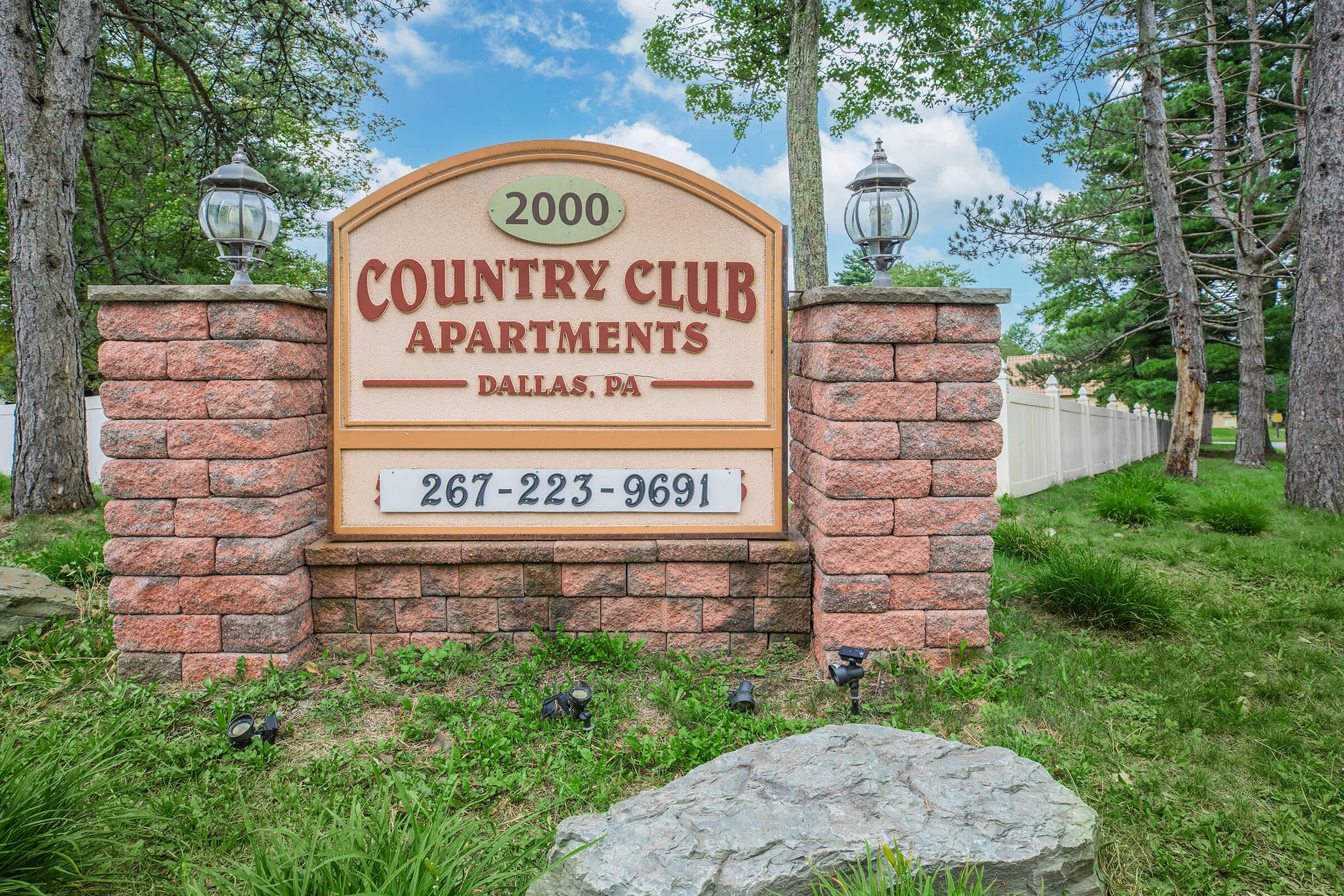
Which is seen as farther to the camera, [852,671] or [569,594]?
[569,594]

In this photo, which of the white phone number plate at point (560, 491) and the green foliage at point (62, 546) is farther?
the green foliage at point (62, 546)

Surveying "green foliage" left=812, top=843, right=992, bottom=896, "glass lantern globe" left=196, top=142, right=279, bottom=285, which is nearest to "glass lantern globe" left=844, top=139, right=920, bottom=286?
"green foliage" left=812, top=843, right=992, bottom=896

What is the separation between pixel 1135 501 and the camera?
6973 millimetres

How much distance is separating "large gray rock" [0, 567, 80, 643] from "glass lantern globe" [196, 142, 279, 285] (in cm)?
202

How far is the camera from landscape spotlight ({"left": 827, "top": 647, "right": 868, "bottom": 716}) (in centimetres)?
309

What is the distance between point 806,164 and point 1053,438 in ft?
15.1

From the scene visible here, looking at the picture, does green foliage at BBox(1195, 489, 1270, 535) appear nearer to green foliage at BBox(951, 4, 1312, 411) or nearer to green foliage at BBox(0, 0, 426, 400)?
green foliage at BBox(951, 4, 1312, 411)

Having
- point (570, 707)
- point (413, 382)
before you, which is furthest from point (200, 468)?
point (570, 707)

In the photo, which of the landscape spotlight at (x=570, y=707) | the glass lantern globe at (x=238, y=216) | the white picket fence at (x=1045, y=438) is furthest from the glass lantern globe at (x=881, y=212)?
the white picket fence at (x=1045, y=438)

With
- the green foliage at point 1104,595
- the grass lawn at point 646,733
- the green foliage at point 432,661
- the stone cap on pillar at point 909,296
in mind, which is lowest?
the grass lawn at point 646,733

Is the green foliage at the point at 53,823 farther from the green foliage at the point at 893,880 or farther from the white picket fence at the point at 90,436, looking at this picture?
the white picket fence at the point at 90,436

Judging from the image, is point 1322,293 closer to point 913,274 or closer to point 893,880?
point 893,880

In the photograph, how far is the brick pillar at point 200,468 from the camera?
136 inches

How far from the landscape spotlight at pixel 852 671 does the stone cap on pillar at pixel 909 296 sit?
145 centimetres
